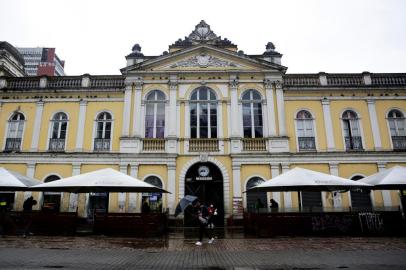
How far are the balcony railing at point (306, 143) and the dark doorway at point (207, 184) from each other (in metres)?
5.27

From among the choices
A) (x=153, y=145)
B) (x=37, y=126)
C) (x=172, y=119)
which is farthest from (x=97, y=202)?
(x=172, y=119)

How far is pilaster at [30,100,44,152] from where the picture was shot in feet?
62.5

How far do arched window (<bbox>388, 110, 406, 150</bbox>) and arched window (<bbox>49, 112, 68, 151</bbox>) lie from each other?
20.4 metres

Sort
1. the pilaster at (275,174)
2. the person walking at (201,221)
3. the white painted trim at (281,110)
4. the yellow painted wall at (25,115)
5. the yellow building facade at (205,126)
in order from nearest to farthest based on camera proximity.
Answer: the person walking at (201,221), the pilaster at (275,174), the yellow building facade at (205,126), the white painted trim at (281,110), the yellow painted wall at (25,115)

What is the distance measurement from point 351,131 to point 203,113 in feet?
30.4

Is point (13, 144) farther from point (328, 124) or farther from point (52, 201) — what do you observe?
point (328, 124)

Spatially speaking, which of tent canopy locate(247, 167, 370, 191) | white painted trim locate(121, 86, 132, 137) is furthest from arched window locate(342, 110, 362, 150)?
white painted trim locate(121, 86, 132, 137)

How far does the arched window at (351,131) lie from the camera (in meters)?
18.8

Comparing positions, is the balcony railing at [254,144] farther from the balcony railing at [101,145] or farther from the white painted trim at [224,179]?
the balcony railing at [101,145]

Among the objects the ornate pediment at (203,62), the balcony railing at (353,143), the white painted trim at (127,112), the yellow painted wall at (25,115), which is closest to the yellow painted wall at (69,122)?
the yellow painted wall at (25,115)

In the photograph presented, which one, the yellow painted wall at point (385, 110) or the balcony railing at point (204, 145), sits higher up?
the yellow painted wall at point (385, 110)

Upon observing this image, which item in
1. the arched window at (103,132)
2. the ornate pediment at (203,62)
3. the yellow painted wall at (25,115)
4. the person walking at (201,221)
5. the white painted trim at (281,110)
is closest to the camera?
the person walking at (201,221)

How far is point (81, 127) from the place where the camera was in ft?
63.2

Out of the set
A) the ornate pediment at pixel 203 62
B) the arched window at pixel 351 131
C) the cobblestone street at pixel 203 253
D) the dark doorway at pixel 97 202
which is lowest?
the cobblestone street at pixel 203 253
